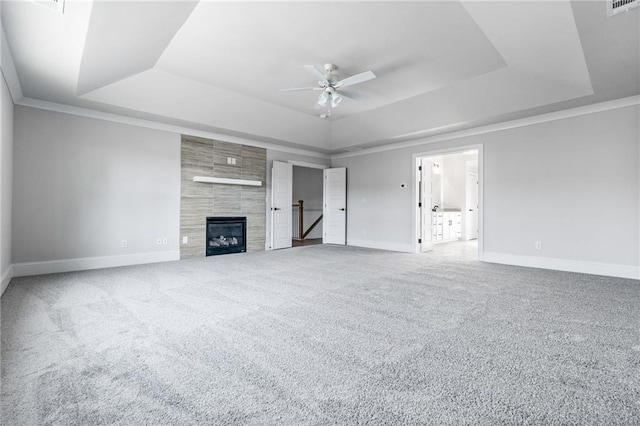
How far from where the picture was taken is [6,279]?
3793mm

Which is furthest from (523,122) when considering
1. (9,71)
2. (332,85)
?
(9,71)

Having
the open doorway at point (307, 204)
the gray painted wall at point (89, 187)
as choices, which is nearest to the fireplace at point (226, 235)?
the gray painted wall at point (89, 187)

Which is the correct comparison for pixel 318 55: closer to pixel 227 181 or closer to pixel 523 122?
pixel 227 181

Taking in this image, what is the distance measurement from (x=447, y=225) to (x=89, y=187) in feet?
→ 29.0

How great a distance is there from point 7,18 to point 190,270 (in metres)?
3.47

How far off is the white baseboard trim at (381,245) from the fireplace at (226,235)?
294 centimetres

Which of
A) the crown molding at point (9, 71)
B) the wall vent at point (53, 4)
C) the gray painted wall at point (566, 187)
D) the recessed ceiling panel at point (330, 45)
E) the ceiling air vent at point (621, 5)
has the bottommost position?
the gray painted wall at point (566, 187)

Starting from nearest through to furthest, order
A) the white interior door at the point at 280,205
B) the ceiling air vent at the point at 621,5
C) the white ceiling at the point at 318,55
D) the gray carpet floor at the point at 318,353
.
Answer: the gray carpet floor at the point at 318,353, the ceiling air vent at the point at 621,5, the white ceiling at the point at 318,55, the white interior door at the point at 280,205

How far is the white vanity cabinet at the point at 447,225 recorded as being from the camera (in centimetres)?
881

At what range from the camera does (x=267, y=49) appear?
3709mm

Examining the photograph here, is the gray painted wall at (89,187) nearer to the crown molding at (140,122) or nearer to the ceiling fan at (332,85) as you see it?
the crown molding at (140,122)

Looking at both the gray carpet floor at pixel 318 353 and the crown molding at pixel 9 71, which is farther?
the crown molding at pixel 9 71

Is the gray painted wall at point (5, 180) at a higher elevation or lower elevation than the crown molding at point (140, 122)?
lower

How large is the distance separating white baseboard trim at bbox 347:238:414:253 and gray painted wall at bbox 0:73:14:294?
21.3 ft
